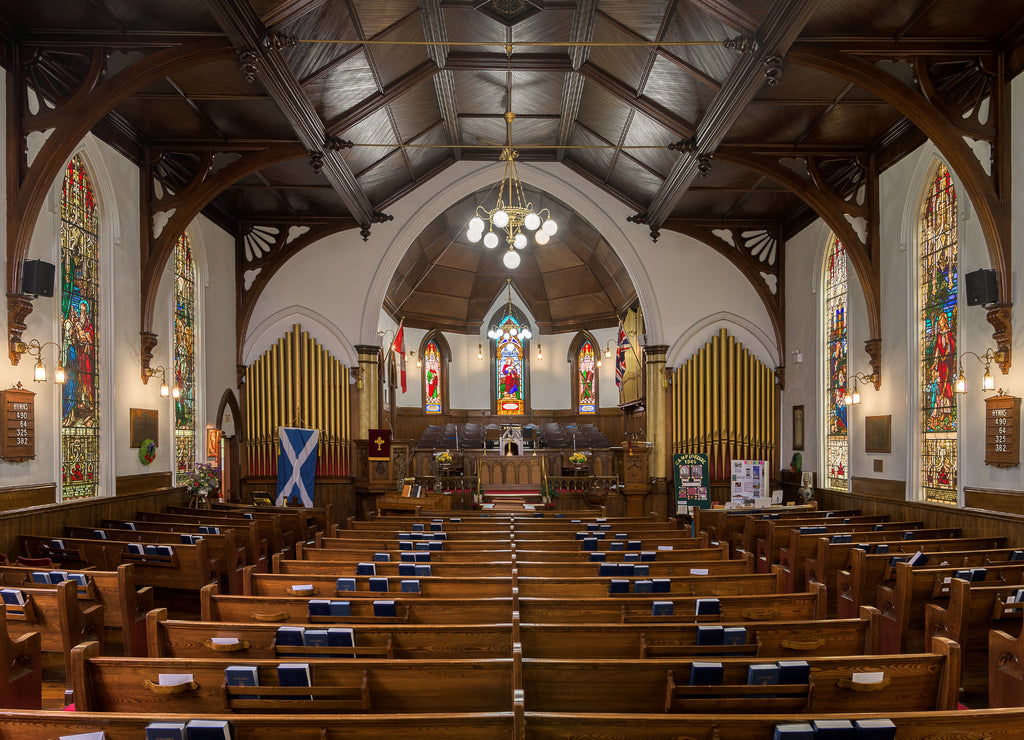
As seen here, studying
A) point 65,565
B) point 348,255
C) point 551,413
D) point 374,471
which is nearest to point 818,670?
point 65,565

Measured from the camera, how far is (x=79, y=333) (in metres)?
9.35

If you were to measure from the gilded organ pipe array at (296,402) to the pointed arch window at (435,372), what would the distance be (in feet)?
20.5

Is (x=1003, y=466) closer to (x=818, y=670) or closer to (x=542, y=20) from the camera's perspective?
(x=818, y=670)

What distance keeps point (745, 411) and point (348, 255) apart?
873 centimetres

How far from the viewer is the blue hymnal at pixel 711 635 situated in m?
3.81

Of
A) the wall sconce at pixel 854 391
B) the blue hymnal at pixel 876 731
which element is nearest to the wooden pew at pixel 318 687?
the blue hymnal at pixel 876 731

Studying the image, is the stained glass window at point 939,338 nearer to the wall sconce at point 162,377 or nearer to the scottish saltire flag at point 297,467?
the scottish saltire flag at point 297,467

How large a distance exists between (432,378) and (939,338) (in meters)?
14.3

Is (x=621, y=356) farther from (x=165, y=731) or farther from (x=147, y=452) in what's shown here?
(x=165, y=731)

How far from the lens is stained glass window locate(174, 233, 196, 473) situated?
483 inches

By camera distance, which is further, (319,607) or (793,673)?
(319,607)

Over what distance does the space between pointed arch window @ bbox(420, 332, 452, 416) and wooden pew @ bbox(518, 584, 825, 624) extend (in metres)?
16.7

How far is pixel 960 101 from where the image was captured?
8.74 metres

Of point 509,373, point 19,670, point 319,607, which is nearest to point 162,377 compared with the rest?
point 19,670
